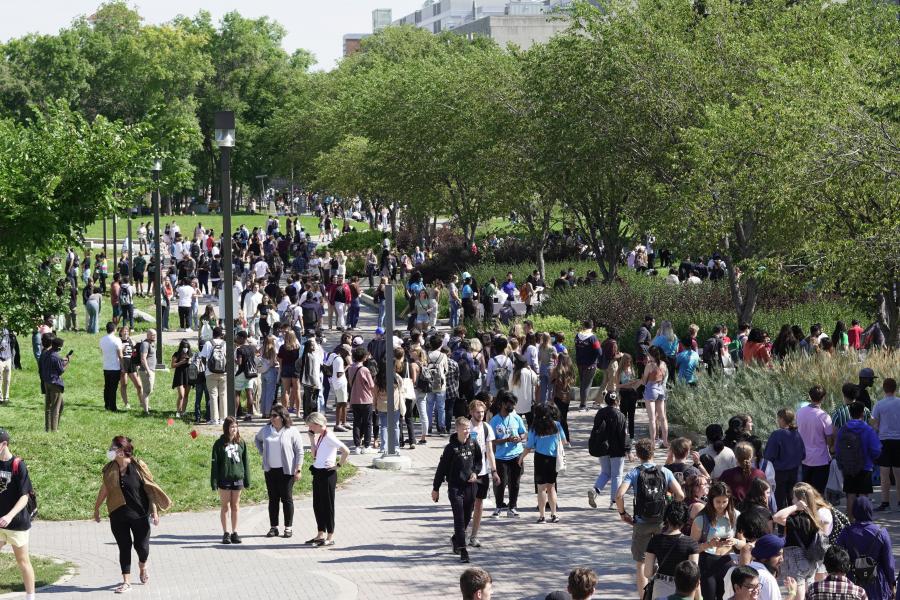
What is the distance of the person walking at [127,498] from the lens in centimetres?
1266

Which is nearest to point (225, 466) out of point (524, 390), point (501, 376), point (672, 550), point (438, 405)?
point (672, 550)

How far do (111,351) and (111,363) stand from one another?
0.23 m

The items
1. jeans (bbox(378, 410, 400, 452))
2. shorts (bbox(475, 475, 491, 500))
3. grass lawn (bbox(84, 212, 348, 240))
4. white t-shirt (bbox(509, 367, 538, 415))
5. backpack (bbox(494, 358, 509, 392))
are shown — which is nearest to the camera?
shorts (bbox(475, 475, 491, 500))

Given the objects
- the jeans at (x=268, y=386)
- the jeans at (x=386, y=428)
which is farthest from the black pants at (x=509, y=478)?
the jeans at (x=268, y=386)

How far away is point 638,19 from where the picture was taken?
30703 mm

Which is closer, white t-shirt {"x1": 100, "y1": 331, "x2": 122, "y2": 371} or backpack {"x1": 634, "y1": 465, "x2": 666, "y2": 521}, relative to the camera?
backpack {"x1": 634, "y1": 465, "x2": 666, "y2": 521}

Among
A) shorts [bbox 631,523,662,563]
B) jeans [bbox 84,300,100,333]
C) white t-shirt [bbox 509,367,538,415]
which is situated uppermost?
jeans [bbox 84,300,100,333]

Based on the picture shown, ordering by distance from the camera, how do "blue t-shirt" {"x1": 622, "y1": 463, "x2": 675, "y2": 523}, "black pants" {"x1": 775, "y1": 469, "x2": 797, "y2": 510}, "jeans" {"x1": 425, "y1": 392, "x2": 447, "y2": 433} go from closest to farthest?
"blue t-shirt" {"x1": 622, "y1": 463, "x2": 675, "y2": 523} < "black pants" {"x1": 775, "y1": 469, "x2": 797, "y2": 510} < "jeans" {"x1": 425, "y1": 392, "x2": 447, "y2": 433}

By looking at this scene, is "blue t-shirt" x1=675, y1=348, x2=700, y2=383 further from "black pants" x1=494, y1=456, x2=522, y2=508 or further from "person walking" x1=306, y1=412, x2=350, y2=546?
"person walking" x1=306, y1=412, x2=350, y2=546

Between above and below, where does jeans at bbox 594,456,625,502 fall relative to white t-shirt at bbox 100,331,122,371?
below

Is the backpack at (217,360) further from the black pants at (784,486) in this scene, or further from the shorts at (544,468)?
the black pants at (784,486)

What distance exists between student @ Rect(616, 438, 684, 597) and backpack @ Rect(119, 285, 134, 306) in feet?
80.5

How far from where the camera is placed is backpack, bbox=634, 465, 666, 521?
38.6 ft

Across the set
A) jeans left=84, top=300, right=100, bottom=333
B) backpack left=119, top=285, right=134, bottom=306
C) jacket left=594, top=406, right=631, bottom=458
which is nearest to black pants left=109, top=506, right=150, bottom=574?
jacket left=594, top=406, right=631, bottom=458
